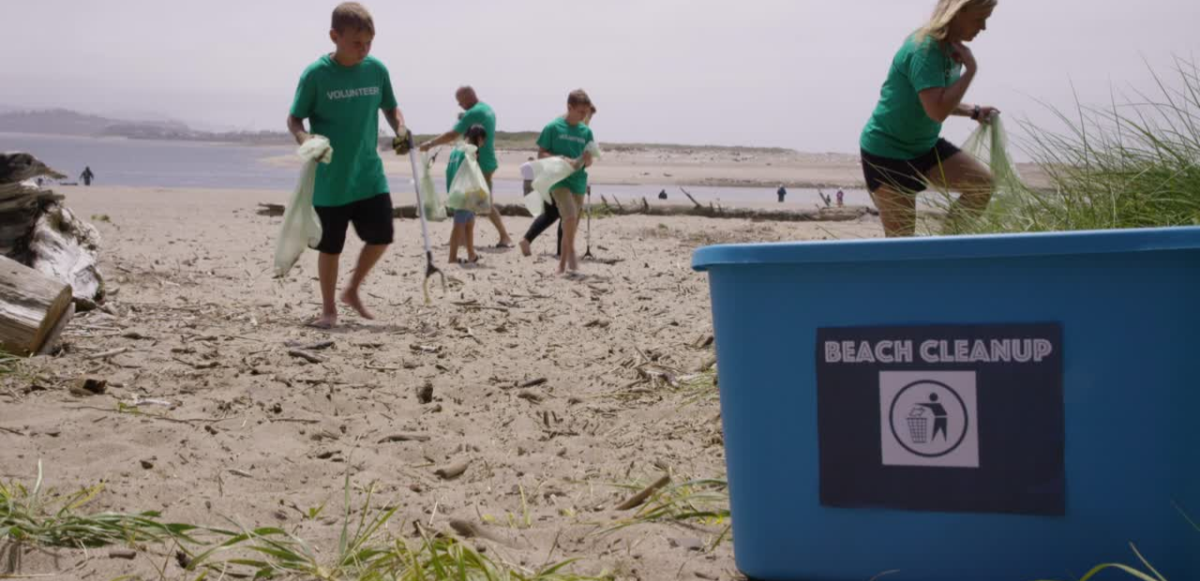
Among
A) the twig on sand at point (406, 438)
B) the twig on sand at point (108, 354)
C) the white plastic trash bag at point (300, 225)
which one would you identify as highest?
the white plastic trash bag at point (300, 225)

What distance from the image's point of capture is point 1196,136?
3.21 meters

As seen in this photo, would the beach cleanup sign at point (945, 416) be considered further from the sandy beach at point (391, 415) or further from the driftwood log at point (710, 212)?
the driftwood log at point (710, 212)

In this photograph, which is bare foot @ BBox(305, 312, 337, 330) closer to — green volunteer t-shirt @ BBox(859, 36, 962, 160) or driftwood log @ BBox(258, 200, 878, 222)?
green volunteer t-shirt @ BBox(859, 36, 962, 160)

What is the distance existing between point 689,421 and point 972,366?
176 centimetres

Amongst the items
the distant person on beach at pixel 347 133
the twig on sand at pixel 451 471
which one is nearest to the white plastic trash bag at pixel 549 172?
the distant person on beach at pixel 347 133

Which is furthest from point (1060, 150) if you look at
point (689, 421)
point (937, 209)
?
point (689, 421)

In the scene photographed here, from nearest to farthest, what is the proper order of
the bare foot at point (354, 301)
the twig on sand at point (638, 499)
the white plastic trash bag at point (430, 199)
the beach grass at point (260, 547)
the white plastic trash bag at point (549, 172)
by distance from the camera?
the beach grass at point (260, 547)
the twig on sand at point (638, 499)
the bare foot at point (354, 301)
the white plastic trash bag at point (430, 199)
the white plastic trash bag at point (549, 172)

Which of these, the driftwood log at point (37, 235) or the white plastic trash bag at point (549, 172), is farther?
the white plastic trash bag at point (549, 172)

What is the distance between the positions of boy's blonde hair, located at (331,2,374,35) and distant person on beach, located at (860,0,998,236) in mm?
2544

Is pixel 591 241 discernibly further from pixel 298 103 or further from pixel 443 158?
pixel 443 158

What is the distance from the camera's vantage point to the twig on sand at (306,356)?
14.6 feet

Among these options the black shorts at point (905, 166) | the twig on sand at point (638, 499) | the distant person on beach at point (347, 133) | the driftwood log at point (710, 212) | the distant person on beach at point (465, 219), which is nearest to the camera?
the twig on sand at point (638, 499)

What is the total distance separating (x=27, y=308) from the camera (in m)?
4.09

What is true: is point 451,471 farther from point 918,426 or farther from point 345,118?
point 345,118
